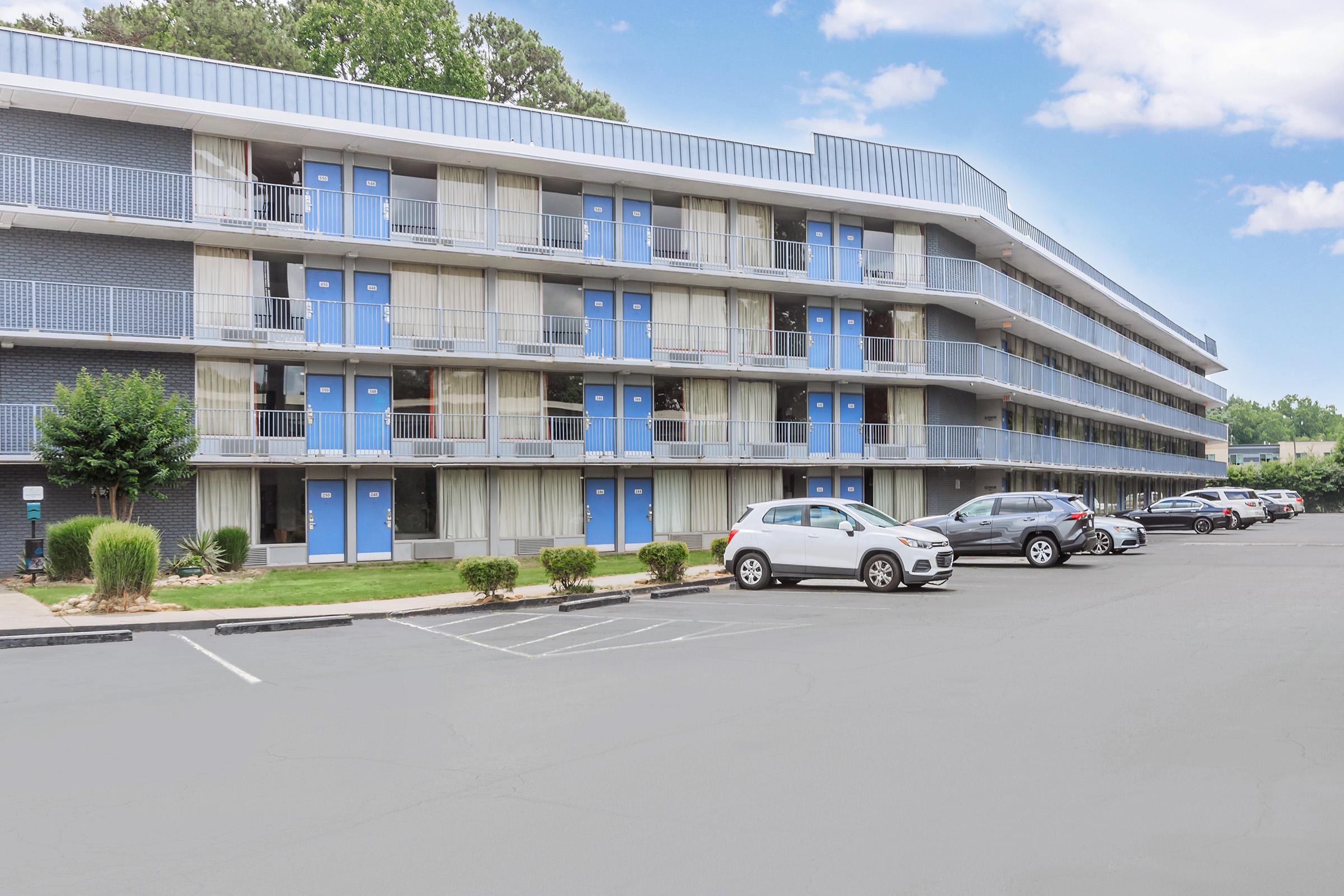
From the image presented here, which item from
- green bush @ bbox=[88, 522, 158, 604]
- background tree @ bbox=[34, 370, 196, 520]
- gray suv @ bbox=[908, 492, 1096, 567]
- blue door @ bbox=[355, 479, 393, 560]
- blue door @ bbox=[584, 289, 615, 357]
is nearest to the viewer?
green bush @ bbox=[88, 522, 158, 604]

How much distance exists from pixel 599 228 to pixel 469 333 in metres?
5.39

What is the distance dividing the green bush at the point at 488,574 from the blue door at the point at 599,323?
14.7 metres

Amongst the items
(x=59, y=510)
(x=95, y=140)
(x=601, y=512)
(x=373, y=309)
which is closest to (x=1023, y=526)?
(x=601, y=512)

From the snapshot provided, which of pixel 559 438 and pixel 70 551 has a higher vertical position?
pixel 559 438

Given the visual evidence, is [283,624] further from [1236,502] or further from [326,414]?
[1236,502]

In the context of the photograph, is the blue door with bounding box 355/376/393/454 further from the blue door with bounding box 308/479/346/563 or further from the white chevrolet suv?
the white chevrolet suv

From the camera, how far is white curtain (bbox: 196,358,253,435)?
1101 inches

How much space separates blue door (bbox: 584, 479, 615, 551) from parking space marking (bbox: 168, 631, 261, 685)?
1832cm

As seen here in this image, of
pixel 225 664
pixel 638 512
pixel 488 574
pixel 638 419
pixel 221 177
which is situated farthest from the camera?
pixel 638 512

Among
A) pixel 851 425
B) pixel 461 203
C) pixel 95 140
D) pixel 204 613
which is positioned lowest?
pixel 204 613

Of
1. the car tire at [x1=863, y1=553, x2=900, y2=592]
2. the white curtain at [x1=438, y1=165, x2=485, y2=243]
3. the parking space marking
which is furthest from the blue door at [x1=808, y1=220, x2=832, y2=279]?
the parking space marking

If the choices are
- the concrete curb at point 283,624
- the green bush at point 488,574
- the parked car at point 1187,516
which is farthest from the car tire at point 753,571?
the parked car at point 1187,516

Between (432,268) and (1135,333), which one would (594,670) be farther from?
(1135,333)

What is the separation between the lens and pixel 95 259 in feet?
88.0
